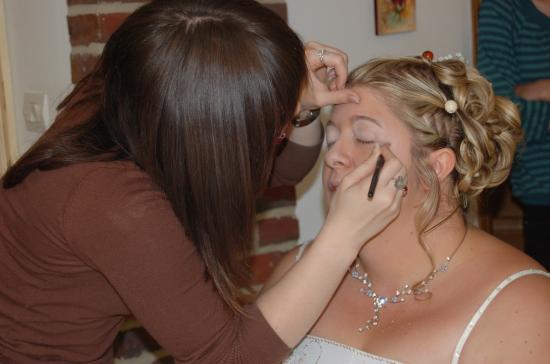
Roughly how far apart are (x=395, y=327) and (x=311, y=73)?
43cm

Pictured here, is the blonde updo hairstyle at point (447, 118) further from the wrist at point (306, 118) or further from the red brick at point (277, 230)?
the red brick at point (277, 230)

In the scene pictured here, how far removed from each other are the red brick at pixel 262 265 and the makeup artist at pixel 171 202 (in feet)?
2.00

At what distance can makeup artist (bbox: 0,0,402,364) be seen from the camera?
917 mm

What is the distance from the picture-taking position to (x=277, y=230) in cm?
168

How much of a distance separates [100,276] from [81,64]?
65 cm

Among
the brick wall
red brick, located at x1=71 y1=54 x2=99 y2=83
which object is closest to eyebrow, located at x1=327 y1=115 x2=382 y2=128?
the brick wall

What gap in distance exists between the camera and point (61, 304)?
1007mm

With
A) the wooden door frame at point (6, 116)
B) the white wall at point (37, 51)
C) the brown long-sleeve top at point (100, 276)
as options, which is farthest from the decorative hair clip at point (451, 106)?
the wooden door frame at point (6, 116)

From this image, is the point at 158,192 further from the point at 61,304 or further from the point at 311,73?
the point at 311,73

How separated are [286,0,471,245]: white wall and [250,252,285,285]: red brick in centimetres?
15

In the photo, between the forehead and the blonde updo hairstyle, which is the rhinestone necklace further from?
the forehead

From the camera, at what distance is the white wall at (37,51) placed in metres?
1.55

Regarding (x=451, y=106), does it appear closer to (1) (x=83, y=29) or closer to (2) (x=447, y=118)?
(2) (x=447, y=118)

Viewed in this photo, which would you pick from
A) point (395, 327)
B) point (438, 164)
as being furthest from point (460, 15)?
point (395, 327)
